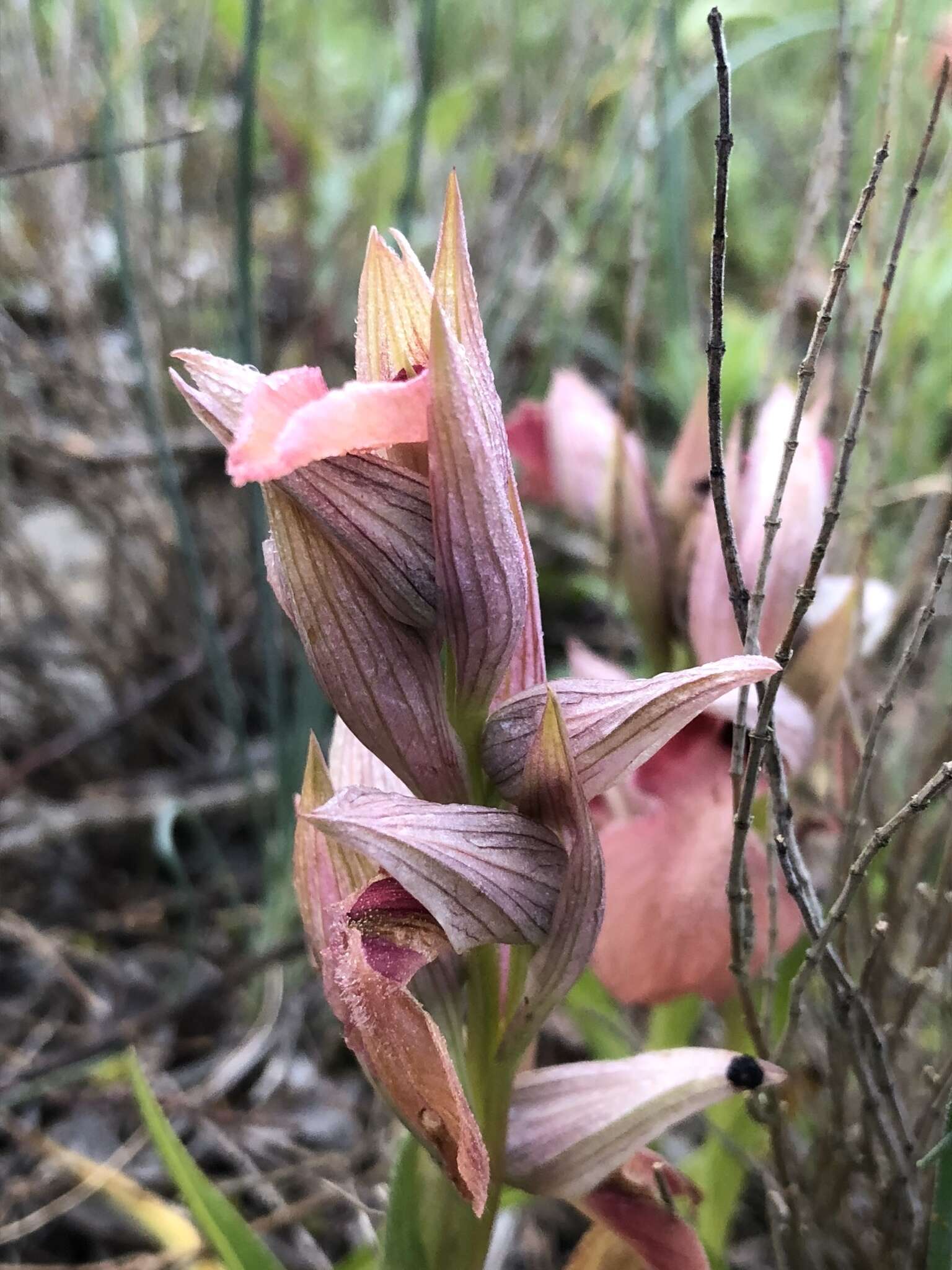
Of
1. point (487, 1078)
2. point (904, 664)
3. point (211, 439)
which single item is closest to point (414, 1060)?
point (487, 1078)

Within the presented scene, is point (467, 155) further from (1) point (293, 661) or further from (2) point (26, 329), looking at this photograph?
(1) point (293, 661)

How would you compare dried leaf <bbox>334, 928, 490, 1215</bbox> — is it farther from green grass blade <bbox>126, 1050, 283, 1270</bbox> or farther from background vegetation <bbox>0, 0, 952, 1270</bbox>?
background vegetation <bbox>0, 0, 952, 1270</bbox>

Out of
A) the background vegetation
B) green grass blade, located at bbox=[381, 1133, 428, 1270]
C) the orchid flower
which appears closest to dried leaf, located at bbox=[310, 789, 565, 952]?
the orchid flower

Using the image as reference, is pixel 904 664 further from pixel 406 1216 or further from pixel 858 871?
pixel 406 1216

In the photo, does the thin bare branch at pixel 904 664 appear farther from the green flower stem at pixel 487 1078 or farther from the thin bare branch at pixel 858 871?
the green flower stem at pixel 487 1078

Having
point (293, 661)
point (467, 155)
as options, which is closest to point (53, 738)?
point (293, 661)
